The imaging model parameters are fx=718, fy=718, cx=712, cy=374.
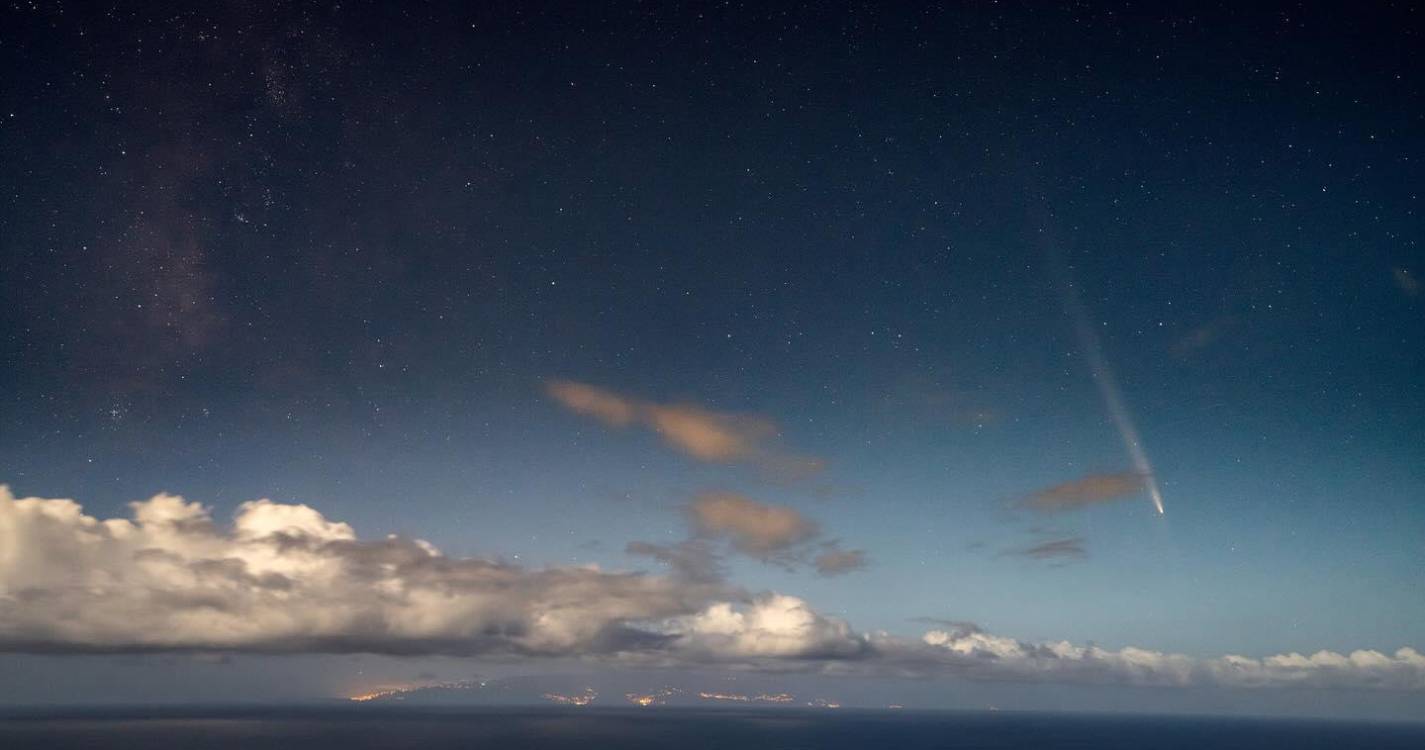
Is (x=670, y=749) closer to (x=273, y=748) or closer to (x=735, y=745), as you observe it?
(x=735, y=745)

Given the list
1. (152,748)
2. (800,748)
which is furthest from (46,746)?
(800,748)

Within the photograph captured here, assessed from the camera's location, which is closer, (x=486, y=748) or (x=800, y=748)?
(x=486, y=748)

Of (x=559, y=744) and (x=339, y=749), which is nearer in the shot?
(x=339, y=749)

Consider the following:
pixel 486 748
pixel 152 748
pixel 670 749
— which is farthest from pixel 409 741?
pixel 670 749

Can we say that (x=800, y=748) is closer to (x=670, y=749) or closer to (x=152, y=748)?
(x=670, y=749)

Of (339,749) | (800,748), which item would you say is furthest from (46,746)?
(800,748)

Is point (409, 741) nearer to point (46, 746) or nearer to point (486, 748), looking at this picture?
point (486, 748)

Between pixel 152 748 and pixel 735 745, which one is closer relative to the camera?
pixel 152 748
